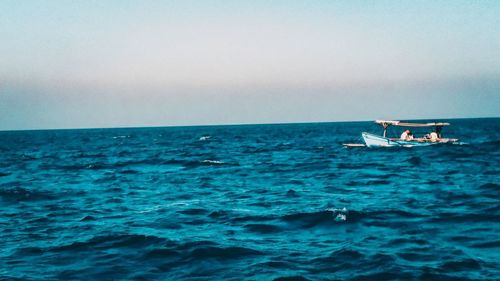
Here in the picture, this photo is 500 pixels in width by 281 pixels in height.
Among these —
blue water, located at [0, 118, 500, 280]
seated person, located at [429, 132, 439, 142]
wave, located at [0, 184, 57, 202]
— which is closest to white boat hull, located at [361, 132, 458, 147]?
seated person, located at [429, 132, 439, 142]

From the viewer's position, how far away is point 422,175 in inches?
1224

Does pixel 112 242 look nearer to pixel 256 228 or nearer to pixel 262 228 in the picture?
pixel 256 228

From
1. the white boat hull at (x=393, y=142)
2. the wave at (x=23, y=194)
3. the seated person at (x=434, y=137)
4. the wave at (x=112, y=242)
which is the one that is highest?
the seated person at (x=434, y=137)

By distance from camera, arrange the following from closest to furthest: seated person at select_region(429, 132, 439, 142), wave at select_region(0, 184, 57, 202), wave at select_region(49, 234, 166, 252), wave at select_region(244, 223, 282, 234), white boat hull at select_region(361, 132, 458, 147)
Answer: wave at select_region(49, 234, 166, 252) < wave at select_region(244, 223, 282, 234) < wave at select_region(0, 184, 57, 202) < white boat hull at select_region(361, 132, 458, 147) < seated person at select_region(429, 132, 439, 142)

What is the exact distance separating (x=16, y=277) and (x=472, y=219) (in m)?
15.8

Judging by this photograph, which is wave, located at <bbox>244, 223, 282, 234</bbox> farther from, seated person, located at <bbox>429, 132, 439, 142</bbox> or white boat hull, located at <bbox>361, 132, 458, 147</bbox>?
seated person, located at <bbox>429, 132, 439, 142</bbox>

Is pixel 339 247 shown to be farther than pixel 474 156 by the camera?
No

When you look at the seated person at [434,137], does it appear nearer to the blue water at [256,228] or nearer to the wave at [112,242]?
the blue water at [256,228]

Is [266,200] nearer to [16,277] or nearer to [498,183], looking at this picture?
[16,277]

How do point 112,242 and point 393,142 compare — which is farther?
point 393,142

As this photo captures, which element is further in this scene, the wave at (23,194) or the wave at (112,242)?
the wave at (23,194)

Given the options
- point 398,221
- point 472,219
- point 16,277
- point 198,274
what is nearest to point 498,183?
point 472,219

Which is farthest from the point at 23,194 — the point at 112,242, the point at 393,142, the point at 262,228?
the point at 393,142

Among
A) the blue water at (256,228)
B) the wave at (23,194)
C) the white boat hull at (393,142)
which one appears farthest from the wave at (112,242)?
the white boat hull at (393,142)
